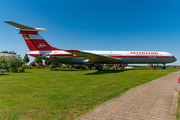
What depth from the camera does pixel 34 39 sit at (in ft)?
75.8

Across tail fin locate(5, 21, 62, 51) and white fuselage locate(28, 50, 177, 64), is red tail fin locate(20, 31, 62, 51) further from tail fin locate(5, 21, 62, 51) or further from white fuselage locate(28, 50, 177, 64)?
white fuselage locate(28, 50, 177, 64)

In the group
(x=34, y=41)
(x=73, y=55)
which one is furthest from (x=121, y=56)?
(x=34, y=41)

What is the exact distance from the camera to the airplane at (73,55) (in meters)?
22.5

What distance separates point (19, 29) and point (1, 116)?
2340 centimetres

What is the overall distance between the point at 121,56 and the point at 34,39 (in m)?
18.8

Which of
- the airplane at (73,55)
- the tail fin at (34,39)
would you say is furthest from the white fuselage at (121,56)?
the tail fin at (34,39)

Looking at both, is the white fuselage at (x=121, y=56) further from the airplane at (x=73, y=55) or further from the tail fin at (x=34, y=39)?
the tail fin at (x=34, y=39)

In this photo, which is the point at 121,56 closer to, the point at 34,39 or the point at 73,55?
the point at 73,55

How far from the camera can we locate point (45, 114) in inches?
122

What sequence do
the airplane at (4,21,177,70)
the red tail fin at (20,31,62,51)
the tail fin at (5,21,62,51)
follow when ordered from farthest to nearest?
the red tail fin at (20,31,62,51)
the airplane at (4,21,177,70)
the tail fin at (5,21,62,51)

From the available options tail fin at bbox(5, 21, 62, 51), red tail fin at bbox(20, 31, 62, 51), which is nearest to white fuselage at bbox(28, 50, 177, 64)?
red tail fin at bbox(20, 31, 62, 51)

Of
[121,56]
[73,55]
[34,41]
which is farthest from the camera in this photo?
[121,56]

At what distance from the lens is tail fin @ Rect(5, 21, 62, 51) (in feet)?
73.4

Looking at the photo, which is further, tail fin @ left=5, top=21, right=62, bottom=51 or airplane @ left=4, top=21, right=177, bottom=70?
airplane @ left=4, top=21, right=177, bottom=70
